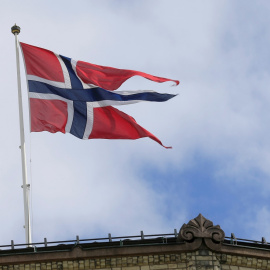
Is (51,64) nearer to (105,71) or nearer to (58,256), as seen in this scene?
(105,71)

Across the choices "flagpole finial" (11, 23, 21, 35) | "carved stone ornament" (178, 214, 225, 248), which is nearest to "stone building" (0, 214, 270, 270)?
"carved stone ornament" (178, 214, 225, 248)

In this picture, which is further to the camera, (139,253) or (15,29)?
(15,29)

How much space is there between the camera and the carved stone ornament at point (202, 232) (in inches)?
2003

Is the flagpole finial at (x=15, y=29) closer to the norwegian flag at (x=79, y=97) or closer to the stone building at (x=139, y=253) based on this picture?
the norwegian flag at (x=79, y=97)

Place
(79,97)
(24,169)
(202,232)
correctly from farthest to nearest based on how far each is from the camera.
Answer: (79,97) < (24,169) < (202,232)

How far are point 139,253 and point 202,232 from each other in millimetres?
2508

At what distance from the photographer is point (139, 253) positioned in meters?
51.0

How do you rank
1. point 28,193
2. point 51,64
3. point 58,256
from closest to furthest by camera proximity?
point 58,256 → point 28,193 → point 51,64

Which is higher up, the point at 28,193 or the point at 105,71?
the point at 105,71

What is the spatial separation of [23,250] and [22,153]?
617cm

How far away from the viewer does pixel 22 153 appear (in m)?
55.8

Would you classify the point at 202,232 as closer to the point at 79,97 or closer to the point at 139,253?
the point at 139,253

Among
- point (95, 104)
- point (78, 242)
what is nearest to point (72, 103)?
point (95, 104)

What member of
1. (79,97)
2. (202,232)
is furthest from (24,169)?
(202,232)
